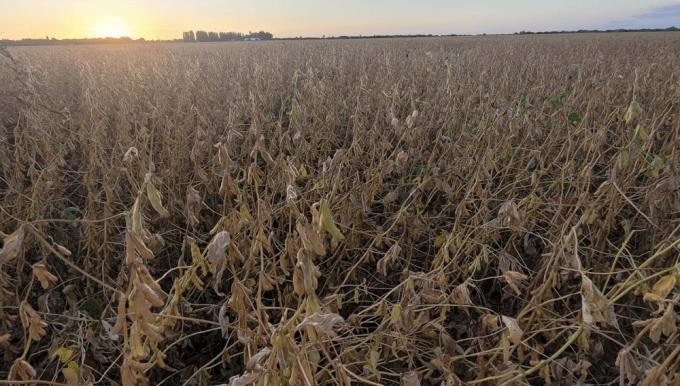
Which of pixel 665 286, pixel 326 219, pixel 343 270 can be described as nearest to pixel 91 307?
pixel 343 270

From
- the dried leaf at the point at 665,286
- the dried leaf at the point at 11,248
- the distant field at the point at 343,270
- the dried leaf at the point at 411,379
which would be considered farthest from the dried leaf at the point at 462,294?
the dried leaf at the point at 11,248

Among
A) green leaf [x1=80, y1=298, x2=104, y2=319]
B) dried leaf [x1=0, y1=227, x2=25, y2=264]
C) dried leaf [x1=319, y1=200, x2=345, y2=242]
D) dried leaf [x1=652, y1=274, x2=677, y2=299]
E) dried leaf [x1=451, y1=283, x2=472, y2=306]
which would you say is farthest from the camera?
green leaf [x1=80, y1=298, x2=104, y2=319]

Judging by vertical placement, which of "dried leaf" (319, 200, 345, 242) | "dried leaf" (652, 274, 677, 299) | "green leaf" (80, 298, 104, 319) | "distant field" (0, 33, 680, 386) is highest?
"dried leaf" (319, 200, 345, 242)

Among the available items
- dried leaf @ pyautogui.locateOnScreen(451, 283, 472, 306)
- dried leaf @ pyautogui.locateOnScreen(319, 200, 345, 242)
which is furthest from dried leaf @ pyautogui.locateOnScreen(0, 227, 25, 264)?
dried leaf @ pyautogui.locateOnScreen(451, 283, 472, 306)

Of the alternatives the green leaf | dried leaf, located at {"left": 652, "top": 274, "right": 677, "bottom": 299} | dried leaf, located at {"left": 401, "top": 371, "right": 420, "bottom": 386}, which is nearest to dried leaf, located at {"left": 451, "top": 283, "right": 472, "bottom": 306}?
dried leaf, located at {"left": 401, "top": 371, "right": 420, "bottom": 386}

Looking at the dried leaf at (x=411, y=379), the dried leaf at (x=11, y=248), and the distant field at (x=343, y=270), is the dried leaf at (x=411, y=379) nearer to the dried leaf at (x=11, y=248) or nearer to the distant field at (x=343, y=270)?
the distant field at (x=343, y=270)

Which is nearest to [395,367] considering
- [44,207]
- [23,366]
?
[23,366]

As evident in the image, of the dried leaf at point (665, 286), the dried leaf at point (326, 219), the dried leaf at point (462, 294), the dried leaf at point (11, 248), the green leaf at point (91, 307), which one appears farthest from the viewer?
the green leaf at point (91, 307)

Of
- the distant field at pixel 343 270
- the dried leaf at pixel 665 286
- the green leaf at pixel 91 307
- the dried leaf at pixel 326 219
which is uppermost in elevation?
the dried leaf at pixel 326 219

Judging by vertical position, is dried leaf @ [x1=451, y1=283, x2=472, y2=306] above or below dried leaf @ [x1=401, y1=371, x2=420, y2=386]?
above

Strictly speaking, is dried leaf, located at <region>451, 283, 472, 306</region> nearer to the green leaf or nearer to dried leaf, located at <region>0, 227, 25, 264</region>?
dried leaf, located at <region>0, 227, 25, 264</region>

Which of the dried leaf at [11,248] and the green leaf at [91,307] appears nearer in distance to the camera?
the dried leaf at [11,248]

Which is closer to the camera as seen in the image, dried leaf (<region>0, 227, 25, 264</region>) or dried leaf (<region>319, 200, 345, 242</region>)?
dried leaf (<region>0, 227, 25, 264</region>)

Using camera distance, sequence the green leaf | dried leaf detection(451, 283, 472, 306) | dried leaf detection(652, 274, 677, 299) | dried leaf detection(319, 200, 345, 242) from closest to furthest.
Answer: dried leaf detection(319, 200, 345, 242) < dried leaf detection(652, 274, 677, 299) < dried leaf detection(451, 283, 472, 306) < the green leaf
